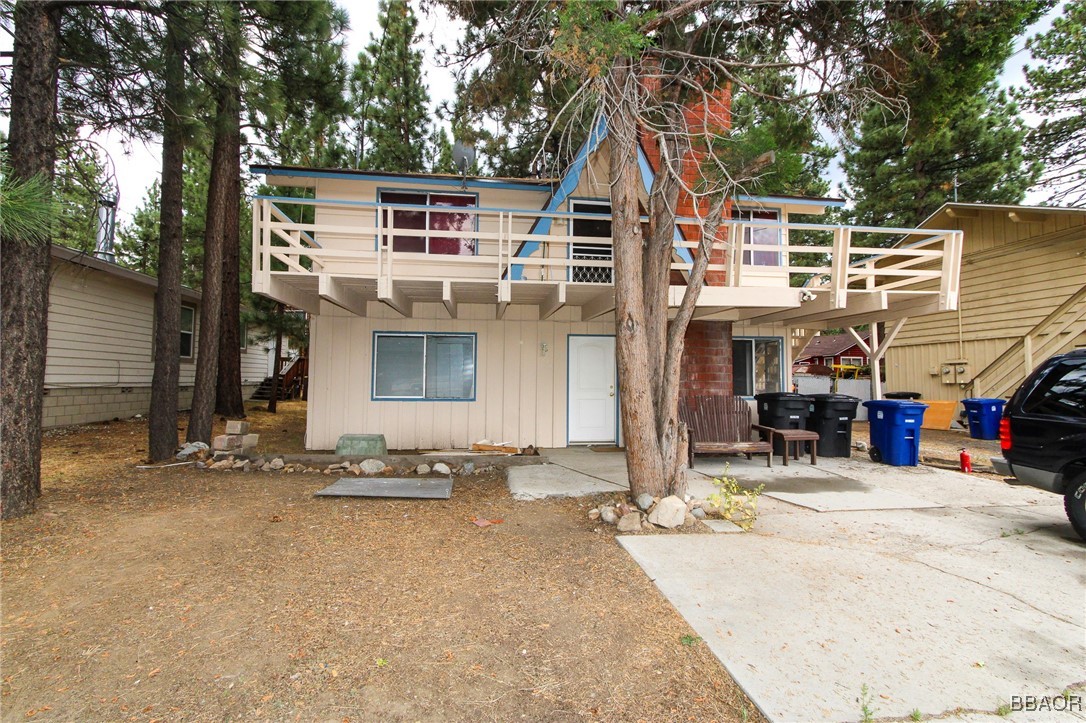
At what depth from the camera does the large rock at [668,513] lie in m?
4.74

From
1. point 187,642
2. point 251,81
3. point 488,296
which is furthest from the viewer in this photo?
point 488,296

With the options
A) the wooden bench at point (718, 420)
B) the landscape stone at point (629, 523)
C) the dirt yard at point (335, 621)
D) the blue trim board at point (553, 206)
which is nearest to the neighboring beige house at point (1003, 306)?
the wooden bench at point (718, 420)

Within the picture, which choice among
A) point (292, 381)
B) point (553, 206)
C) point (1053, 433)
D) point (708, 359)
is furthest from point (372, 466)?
point (292, 381)

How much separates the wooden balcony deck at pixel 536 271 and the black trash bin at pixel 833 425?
63.8 inches

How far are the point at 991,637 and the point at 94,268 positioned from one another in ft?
49.1

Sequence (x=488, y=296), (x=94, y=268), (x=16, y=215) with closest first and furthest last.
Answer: (x=16, y=215), (x=488, y=296), (x=94, y=268)

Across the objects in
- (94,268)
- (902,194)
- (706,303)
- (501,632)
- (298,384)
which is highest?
(902,194)

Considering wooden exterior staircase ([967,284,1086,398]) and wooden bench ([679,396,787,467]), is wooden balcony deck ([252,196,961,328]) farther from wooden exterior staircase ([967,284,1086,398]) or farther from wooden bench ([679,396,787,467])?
wooden exterior staircase ([967,284,1086,398])

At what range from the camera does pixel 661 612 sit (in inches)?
125

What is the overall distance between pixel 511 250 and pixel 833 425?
6.53 metres

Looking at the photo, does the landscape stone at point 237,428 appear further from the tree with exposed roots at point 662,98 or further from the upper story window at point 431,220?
the tree with exposed roots at point 662,98

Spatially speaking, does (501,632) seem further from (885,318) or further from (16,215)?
(885,318)

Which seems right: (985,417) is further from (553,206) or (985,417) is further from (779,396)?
(553,206)

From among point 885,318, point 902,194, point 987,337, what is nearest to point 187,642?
point 885,318
